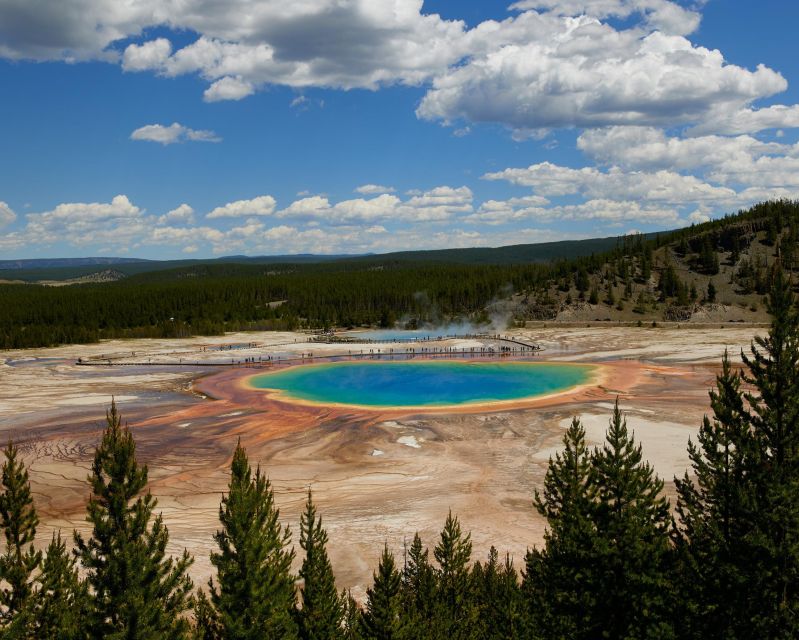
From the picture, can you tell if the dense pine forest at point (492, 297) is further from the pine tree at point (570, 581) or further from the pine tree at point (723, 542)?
the pine tree at point (723, 542)

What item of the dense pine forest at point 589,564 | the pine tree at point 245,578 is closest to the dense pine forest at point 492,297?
the dense pine forest at point 589,564

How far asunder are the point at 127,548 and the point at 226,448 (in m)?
25.7

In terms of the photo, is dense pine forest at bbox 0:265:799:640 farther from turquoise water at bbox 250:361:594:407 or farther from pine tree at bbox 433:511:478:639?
turquoise water at bbox 250:361:594:407

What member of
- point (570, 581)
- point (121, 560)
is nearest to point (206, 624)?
point (121, 560)

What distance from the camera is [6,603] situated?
1525cm

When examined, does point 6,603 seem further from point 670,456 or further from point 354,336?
point 354,336

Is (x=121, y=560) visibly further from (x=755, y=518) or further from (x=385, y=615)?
(x=755, y=518)

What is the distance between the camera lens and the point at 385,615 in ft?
47.4

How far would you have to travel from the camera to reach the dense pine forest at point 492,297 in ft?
388

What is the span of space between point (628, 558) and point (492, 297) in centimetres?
12816

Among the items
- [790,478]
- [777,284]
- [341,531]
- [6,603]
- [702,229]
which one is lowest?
[341,531]

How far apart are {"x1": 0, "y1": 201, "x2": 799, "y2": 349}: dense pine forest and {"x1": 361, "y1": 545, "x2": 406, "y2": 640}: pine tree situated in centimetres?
10289

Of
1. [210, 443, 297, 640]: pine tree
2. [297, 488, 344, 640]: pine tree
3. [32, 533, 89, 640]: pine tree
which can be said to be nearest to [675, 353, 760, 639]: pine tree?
[297, 488, 344, 640]: pine tree

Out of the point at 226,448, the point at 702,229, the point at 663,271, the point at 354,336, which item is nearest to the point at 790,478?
the point at 226,448
